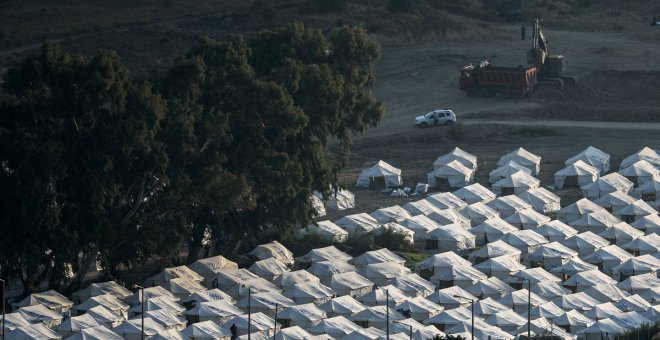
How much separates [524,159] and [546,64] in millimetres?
18693

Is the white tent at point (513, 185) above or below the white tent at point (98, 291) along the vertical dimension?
below

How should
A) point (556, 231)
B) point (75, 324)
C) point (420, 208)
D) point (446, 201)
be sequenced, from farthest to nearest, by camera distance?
point (446, 201) < point (420, 208) < point (556, 231) < point (75, 324)

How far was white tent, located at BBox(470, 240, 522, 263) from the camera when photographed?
74.0 m

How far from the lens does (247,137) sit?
238 feet

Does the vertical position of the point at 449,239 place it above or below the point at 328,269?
below

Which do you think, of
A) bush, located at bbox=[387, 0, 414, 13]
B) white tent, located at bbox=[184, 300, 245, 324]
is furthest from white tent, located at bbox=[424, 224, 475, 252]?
bush, located at bbox=[387, 0, 414, 13]

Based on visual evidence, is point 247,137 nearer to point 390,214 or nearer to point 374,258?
point 374,258

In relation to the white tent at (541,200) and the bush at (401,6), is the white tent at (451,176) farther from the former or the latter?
the bush at (401,6)

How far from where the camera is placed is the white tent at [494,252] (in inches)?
2913

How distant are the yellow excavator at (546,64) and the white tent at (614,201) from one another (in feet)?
80.5

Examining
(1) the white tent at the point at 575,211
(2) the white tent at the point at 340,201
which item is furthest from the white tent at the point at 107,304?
(1) the white tent at the point at 575,211

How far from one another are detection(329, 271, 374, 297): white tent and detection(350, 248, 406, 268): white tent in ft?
7.84

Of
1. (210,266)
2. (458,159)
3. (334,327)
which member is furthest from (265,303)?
(458,159)

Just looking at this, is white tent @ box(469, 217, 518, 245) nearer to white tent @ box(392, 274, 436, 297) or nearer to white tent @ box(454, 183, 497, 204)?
white tent @ box(454, 183, 497, 204)
